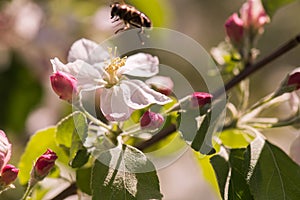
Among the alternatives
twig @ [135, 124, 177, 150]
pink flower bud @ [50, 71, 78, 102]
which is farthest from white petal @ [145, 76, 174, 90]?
pink flower bud @ [50, 71, 78, 102]

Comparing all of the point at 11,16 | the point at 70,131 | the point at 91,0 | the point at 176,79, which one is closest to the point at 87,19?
the point at 91,0

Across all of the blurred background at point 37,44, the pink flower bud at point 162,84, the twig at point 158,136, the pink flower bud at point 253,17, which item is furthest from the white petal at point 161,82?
the blurred background at point 37,44

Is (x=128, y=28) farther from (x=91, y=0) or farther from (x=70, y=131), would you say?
(x=91, y=0)

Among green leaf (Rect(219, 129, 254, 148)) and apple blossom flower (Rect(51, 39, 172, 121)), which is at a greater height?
apple blossom flower (Rect(51, 39, 172, 121))

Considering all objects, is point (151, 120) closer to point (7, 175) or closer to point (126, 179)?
point (126, 179)

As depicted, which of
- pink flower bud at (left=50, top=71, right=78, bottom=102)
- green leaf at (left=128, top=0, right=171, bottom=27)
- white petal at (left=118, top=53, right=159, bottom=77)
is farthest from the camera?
green leaf at (left=128, top=0, right=171, bottom=27)

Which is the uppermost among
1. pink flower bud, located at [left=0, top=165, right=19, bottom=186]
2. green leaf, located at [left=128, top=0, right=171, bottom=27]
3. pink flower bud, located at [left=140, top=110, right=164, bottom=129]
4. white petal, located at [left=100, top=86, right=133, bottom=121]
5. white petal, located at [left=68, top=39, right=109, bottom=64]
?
green leaf, located at [left=128, top=0, right=171, bottom=27]

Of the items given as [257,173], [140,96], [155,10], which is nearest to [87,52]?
[140,96]

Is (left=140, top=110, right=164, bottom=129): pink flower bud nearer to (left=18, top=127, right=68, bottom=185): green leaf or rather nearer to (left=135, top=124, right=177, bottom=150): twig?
(left=135, top=124, right=177, bottom=150): twig
